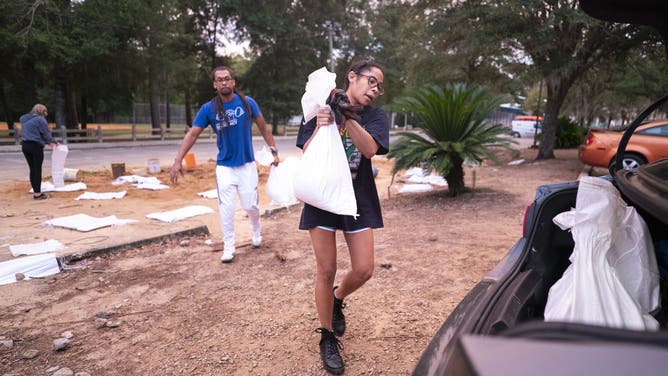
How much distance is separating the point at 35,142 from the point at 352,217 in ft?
26.9

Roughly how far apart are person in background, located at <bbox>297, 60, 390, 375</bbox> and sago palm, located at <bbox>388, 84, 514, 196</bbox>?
14.9 ft

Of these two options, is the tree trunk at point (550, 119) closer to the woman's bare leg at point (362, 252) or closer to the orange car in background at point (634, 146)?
the orange car in background at point (634, 146)

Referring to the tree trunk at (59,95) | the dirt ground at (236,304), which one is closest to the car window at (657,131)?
the dirt ground at (236,304)

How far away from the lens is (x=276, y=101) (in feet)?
109

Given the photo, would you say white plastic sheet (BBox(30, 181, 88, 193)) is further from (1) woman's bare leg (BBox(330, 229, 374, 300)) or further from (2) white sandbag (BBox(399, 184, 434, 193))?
(1) woman's bare leg (BBox(330, 229, 374, 300))

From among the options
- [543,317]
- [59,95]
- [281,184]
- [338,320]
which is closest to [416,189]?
[281,184]

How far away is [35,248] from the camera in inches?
182

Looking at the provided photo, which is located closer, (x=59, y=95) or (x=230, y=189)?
(x=230, y=189)

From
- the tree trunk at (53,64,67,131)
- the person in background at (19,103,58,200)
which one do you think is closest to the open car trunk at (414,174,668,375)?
the person in background at (19,103,58,200)

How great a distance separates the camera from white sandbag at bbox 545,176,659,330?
1.43 metres

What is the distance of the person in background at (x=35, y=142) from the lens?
26.0 feet

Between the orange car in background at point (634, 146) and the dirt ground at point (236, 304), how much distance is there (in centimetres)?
547

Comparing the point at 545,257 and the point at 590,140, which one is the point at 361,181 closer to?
the point at 545,257

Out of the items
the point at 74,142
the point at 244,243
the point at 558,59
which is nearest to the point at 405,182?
the point at 558,59
